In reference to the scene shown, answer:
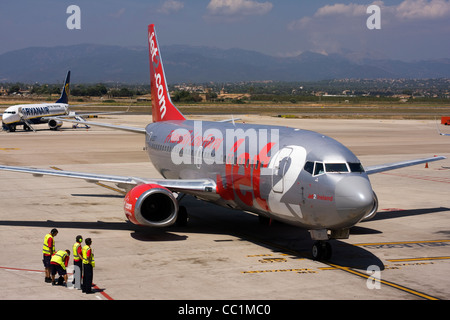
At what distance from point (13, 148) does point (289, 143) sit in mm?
45665

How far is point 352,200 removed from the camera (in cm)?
1838

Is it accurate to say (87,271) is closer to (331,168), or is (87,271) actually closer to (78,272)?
(78,272)

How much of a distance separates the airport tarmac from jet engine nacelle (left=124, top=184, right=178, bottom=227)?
0.88 m

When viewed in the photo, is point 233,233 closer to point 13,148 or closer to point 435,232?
point 435,232

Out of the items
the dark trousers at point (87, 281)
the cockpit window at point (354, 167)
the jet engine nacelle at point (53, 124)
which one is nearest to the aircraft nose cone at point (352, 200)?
the cockpit window at point (354, 167)

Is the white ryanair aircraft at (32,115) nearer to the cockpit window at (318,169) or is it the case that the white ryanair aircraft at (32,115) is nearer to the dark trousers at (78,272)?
the dark trousers at (78,272)

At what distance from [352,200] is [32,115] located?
239 feet

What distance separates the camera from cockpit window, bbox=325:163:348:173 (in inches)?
759

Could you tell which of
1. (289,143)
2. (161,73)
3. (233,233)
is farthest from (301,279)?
(161,73)

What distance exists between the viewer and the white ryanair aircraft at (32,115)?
266ft

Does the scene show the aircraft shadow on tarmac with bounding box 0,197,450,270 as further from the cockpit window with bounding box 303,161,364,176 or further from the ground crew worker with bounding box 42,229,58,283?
the ground crew worker with bounding box 42,229,58,283

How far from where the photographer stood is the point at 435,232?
25734mm

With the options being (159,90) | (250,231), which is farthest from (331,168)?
(159,90)

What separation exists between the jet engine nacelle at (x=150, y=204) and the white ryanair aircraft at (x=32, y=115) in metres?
57.0
